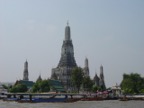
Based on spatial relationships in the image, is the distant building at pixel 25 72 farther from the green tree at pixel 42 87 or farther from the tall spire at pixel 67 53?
the green tree at pixel 42 87

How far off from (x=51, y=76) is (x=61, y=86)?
1333 cm

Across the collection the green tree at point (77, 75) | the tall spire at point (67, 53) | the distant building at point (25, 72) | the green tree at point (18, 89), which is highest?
the tall spire at point (67, 53)

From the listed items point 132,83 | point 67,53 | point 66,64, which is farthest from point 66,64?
point 132,83

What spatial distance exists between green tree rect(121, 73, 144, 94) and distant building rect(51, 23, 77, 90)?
31910 millimetres

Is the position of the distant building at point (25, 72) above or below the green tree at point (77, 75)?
above

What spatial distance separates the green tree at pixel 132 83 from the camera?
11438 centimetres

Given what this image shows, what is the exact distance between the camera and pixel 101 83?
169 metres

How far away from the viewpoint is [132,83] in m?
114

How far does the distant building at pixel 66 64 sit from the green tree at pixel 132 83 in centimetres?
3191

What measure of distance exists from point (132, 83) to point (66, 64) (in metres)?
39.4

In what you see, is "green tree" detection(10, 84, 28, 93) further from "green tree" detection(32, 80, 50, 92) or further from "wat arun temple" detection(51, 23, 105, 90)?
"wat arun temple" detection(51, 23, 105, 90)

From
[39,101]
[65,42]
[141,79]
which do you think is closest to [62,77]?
[65,42]

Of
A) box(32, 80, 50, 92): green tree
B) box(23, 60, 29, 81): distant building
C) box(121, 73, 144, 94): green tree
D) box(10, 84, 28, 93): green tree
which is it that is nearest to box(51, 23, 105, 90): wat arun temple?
box(23, 60, 29, 81): distant building

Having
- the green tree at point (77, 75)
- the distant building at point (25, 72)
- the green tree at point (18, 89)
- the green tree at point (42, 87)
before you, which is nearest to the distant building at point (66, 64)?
the distant building at point (25, 72)
